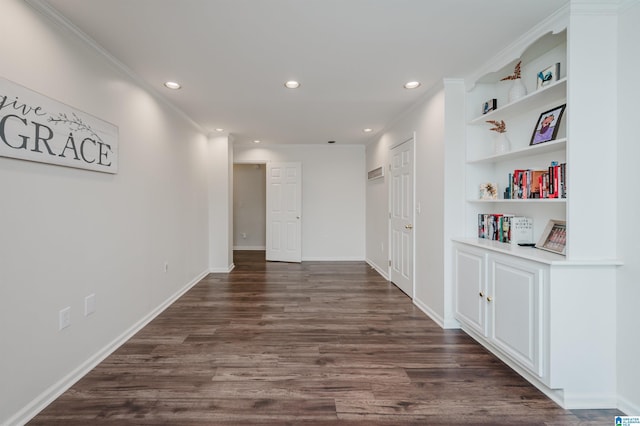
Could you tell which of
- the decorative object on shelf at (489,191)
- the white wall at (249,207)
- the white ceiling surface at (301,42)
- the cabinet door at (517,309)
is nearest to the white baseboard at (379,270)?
the decorative object on shelf at (489,191)

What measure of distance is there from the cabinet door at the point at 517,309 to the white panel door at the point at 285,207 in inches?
161

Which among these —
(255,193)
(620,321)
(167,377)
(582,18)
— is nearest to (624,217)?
(620,321)

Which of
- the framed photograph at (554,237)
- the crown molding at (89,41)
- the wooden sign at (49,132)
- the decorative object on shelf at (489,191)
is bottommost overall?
the framed photograph at (554,237)

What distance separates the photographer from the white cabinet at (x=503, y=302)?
73.6 inches

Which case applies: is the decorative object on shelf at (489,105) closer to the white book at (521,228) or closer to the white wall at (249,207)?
the white book at (521,228)

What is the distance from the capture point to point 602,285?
1.77 m

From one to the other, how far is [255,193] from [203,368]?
5844 millimetres

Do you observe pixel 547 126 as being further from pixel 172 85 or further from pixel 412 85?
pixel 172 85

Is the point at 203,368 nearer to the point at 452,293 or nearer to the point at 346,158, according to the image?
the point at 452,293

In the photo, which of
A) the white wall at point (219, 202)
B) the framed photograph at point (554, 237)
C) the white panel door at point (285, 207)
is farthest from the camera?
the white panel door at point (285, 207)

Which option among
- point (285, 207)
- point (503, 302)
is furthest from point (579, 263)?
point (285, 207)

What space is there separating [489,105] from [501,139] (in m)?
0.36

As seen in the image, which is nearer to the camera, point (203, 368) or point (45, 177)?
point (45, 177)

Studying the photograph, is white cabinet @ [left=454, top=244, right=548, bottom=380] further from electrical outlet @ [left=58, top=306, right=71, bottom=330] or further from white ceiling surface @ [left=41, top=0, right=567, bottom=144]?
electrical outlet @ [left=58, top=306, right=71, bottom=330]
